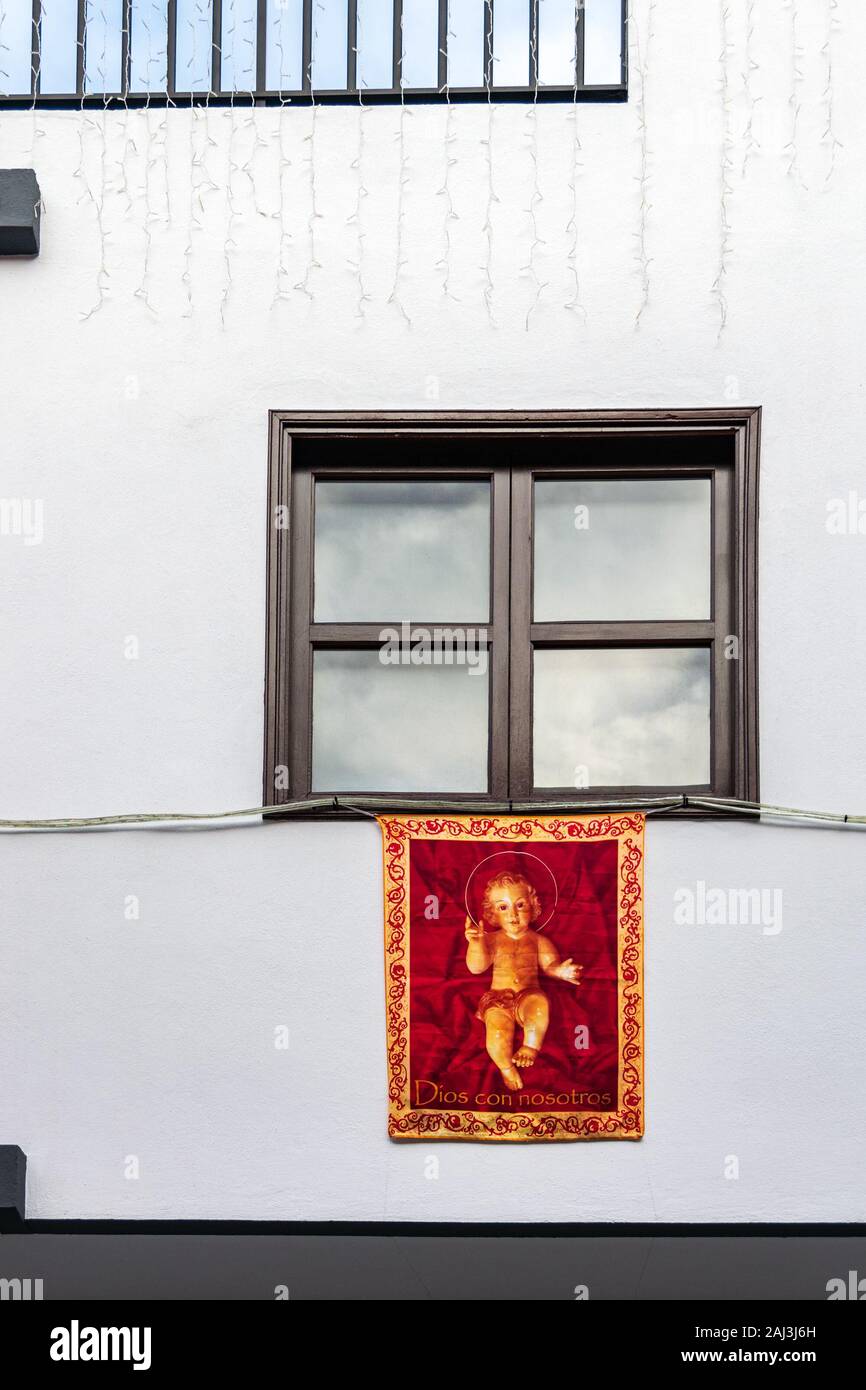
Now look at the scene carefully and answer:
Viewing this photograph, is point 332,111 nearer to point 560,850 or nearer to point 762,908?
point 560,850

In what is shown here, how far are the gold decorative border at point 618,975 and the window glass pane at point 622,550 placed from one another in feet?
2.30

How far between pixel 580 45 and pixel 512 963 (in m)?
2.95

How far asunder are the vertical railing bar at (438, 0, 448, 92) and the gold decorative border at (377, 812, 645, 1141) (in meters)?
2.38

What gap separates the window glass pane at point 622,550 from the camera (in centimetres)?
431

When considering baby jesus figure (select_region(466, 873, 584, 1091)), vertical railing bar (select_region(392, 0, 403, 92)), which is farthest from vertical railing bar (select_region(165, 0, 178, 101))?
baby jesus figure (select_region(466, 873, 584, 1091))

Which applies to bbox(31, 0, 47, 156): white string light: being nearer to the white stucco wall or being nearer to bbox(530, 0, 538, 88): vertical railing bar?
the white stucco wall

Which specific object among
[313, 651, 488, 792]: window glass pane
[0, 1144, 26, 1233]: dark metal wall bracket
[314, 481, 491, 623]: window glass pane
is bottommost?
[0, 1144, 26, 1233]: dark metal wall bracket

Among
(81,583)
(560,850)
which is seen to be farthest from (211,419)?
(560,850)

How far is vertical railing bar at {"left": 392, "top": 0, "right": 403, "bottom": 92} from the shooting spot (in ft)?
14.2

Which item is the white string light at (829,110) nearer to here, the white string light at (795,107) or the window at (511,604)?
the white string light at (795,107)

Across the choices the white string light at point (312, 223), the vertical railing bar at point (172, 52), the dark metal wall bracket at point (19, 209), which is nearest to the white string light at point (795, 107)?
the white string light at point (312, 223)

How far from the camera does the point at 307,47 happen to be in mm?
4363

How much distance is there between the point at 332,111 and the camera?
432 centimetres
